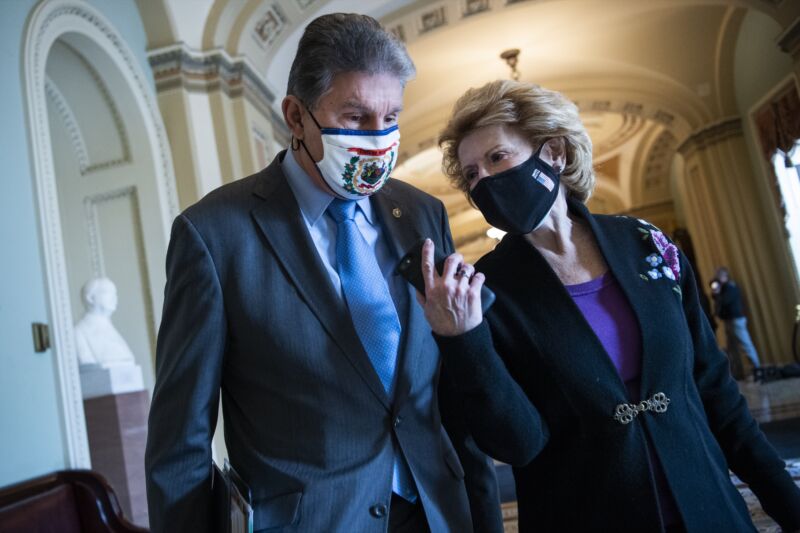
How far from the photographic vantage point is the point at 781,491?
5.46 ft

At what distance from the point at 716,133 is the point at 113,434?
1091cm

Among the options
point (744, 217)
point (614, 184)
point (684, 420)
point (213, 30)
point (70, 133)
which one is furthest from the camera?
point (614, 184)

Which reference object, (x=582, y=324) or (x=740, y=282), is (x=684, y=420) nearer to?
(x=582, y=324)

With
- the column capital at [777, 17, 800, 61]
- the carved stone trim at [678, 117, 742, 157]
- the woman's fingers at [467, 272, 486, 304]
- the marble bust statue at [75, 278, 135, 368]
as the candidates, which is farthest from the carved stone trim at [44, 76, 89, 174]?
the carved stone trim at [678, 117, 742, 157]

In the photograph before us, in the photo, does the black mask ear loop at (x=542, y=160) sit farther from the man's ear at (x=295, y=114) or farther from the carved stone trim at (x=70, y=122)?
the carved stone trim at (x=70, y=122)

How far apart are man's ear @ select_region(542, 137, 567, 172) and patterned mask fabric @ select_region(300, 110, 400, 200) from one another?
17.9 inches

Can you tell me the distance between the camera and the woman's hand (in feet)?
4.62

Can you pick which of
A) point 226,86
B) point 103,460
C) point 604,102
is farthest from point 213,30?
point 604,102

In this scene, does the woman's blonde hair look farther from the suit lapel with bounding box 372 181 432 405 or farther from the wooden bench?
the wooden bench

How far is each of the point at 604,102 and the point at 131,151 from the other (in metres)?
9.07

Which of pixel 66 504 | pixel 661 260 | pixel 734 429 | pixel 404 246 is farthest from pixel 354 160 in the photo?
pixel 66 504

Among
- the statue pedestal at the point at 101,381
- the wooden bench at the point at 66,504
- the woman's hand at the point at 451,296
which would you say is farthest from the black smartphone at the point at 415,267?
the statue pedestal at the point at 101,381

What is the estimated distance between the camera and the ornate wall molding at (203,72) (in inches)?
245

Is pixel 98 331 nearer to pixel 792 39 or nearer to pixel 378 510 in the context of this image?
pixel 378 510
